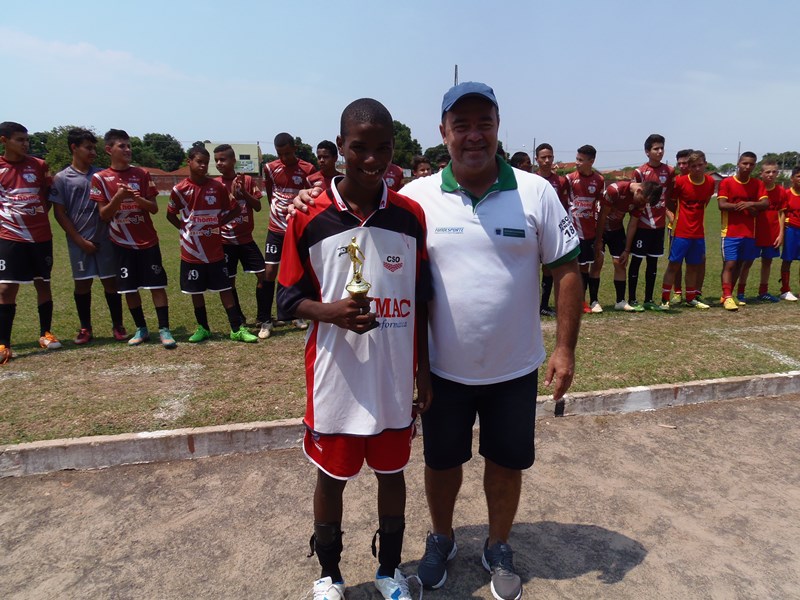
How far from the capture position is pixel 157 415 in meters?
4.29

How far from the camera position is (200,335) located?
6406mm

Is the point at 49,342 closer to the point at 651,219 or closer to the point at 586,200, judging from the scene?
the point at 586,200

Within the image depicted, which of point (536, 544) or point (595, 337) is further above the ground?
point (595, 337)

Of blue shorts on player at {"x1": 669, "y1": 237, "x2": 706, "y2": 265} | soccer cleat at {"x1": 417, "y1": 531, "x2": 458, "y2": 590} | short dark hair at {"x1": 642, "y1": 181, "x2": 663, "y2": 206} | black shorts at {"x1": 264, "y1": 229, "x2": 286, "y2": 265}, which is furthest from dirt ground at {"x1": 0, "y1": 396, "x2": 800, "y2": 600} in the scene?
blue shorts on player at {"x1": 669, "y1": 237, "x2": 706, "y2": 265}

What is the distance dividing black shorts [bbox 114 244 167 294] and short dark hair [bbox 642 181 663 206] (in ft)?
20.4

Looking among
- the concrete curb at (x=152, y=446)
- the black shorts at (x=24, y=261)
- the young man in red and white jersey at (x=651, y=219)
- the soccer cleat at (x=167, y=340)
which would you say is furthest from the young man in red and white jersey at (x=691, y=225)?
the black shorts at (x=24, y=261)

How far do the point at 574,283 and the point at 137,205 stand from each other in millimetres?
5257

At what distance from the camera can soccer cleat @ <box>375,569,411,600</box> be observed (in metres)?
2.60

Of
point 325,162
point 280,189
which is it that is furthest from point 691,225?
point 280,189

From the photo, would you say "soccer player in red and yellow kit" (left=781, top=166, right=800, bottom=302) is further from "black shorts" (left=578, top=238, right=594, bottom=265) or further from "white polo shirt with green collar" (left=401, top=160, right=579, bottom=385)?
"white polo shirt with green collar" (left=401, top=160, right=579, bottom=385)

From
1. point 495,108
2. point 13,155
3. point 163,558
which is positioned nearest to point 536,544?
point 163,558

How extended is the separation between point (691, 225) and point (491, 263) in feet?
22.6

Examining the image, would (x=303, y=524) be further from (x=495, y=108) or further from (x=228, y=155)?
(x=228, y=155)

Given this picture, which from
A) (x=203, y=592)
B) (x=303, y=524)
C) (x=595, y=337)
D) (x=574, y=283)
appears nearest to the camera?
(x=574, y=283)
